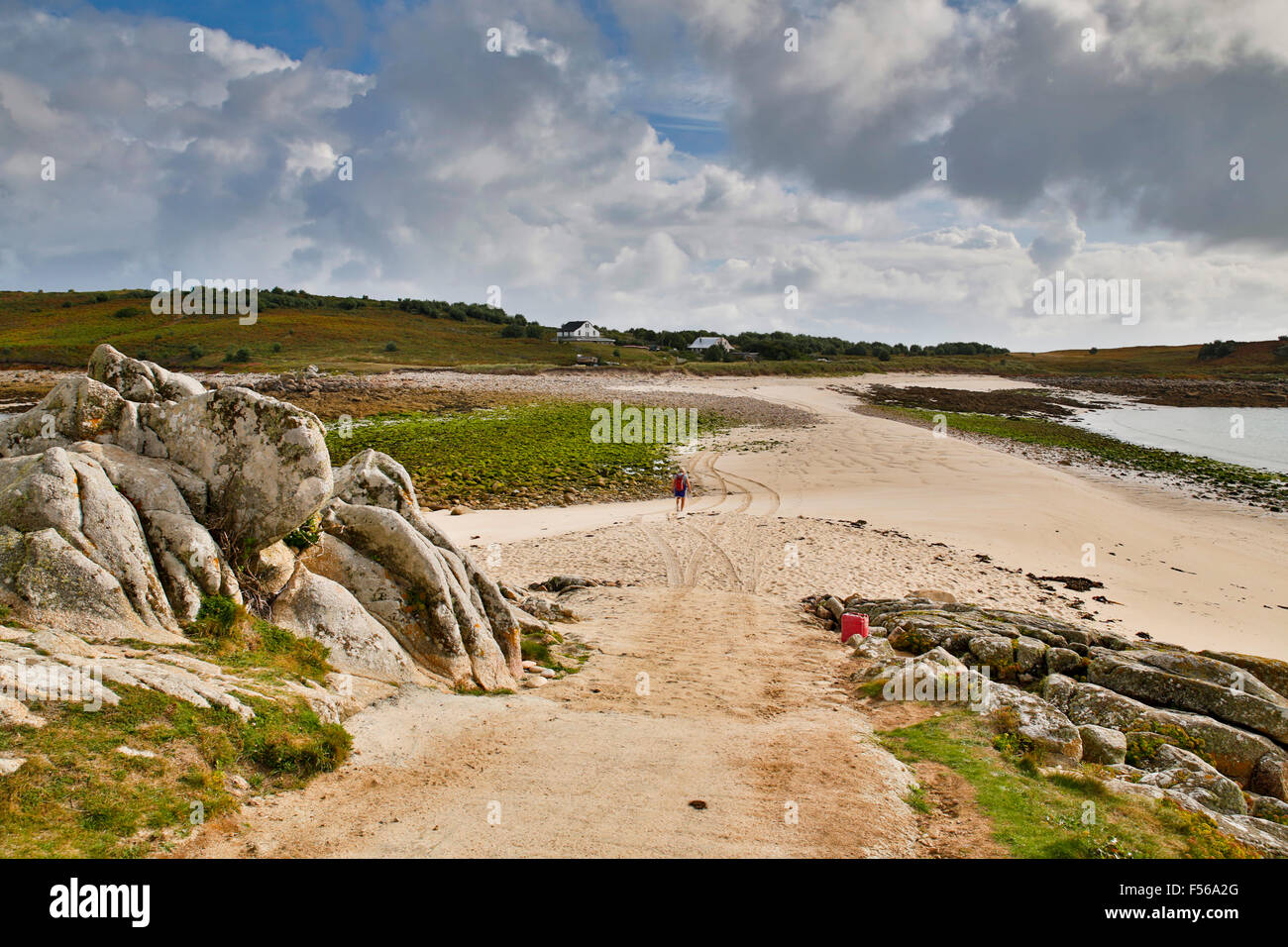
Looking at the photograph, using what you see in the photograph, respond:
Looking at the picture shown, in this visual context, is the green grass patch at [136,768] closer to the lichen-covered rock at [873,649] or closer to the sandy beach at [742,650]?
the sandy beach at [742,650]

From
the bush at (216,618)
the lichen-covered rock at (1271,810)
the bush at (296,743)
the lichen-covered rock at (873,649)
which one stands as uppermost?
the bush at (216,618)

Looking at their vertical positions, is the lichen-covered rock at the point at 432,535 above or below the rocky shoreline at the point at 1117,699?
above

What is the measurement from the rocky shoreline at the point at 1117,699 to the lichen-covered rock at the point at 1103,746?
0.04 ft

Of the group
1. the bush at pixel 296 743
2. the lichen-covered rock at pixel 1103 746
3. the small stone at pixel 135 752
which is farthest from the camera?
the lichen-covered rock at pixel 1103 746

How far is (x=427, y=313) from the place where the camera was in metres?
151

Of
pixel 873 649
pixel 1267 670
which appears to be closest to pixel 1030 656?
pixel 873 649

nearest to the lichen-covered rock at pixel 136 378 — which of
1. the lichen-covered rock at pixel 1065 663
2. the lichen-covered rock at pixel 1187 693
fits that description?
the lichen-covered rock at pixel 1065 663

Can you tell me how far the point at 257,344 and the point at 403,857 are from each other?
113m

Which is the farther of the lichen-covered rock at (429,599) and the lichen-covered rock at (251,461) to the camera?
the lichen-covered rock at (429,599)

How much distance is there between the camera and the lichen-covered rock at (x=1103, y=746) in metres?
8.82

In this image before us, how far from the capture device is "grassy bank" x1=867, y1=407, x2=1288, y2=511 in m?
33.5

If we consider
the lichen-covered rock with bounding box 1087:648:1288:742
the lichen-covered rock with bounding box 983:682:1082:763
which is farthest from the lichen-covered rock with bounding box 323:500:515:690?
the lichen-covered rock with bounding box 1087:648:1288:742
